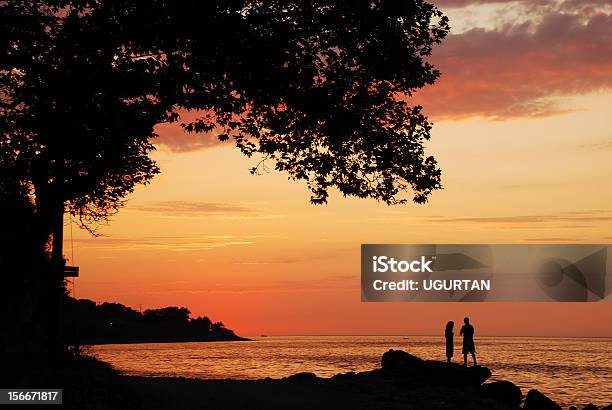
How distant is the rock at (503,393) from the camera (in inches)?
1388

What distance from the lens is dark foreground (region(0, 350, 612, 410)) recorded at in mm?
19844

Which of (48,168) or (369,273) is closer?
(48,168)

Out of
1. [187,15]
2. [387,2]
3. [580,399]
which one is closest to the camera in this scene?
[187,15]

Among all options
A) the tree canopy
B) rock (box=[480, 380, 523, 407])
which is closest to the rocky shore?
rock (box=[480, 380, 523, 407])

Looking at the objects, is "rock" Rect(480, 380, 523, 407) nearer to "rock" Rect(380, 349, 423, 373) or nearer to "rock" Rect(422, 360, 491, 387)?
"rock" Rect(422, 360, 491, 387)

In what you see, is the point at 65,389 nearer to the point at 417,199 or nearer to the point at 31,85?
the point at 31,85

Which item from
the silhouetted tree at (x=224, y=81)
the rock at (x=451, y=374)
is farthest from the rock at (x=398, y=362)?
the silhouetted tree at (x=224, y=81)

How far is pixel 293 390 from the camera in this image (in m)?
29.7

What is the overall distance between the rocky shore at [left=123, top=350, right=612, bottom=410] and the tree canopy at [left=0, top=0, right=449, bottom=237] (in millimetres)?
7503

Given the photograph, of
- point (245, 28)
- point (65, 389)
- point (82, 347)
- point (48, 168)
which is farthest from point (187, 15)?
point (82, 347)

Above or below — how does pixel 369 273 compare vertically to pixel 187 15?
below

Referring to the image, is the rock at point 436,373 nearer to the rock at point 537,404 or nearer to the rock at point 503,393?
the rock at point 503,393

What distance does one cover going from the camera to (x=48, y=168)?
25.3 metres

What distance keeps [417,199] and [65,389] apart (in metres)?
12.1
